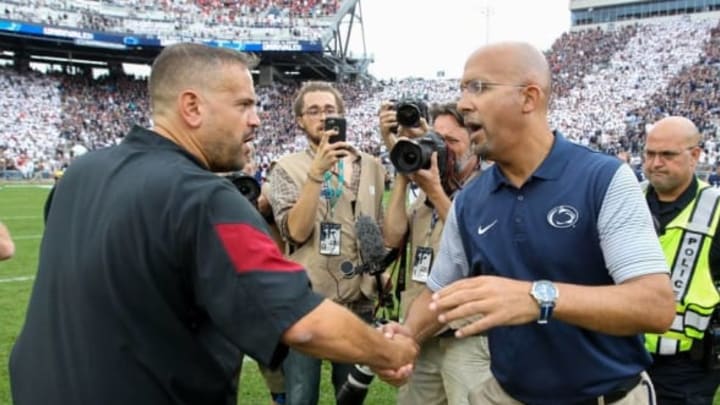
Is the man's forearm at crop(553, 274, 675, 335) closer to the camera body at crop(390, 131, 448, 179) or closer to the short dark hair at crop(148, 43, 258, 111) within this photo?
the short dark hair at crop(148, 43, 258, 111)

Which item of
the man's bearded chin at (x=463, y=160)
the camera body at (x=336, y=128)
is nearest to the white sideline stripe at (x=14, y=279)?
the camera body at (x=336, y=128)

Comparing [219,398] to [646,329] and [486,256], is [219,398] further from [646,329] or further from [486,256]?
[646,329]

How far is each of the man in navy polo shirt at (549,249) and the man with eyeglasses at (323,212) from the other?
4.04 feet

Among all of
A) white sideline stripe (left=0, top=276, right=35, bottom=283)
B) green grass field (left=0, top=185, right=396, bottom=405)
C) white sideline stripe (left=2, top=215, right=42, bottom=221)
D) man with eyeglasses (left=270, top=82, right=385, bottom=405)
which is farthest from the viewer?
white sideline stripe (left=2, top=215, right=42, bottom=221)

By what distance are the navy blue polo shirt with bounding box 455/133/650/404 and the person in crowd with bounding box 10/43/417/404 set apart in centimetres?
63

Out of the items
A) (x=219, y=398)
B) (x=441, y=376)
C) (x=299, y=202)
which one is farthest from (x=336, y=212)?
(x=219, y=398)

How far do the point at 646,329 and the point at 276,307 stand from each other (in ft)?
3.53

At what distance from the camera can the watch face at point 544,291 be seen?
201 centimetres

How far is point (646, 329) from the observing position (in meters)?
2.11

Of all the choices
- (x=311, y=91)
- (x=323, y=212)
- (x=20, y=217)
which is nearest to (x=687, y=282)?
(x=323, y=212)

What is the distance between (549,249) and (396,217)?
1643 mm

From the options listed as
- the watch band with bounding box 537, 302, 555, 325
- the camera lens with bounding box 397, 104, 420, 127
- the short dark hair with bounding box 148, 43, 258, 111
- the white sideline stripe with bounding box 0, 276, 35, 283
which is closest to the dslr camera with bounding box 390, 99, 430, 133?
the camera lens with bounding box 397, 104, 420, 127

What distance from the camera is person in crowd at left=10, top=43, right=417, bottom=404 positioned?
6.29 ft

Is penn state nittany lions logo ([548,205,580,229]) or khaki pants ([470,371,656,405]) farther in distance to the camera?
khaki pants ([470,371,656,405])
